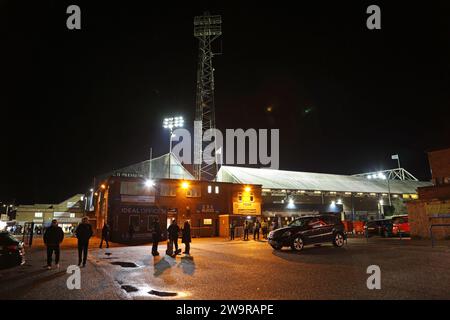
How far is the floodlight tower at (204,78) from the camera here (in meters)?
40.3

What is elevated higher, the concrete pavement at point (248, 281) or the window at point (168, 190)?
the window at point (168, 190)

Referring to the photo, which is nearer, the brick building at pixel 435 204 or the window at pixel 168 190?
the brick building at pixel 435 204

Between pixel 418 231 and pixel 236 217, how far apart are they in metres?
18.6

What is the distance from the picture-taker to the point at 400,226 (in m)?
23.4

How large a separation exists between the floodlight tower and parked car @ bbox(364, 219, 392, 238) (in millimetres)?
21653

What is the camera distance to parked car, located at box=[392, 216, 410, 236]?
2323 cm

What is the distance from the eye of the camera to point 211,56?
40531 millimetres

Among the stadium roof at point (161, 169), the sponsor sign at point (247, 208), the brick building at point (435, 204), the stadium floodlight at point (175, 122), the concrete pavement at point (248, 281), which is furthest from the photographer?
the stadium floodlight at point (175, 122)

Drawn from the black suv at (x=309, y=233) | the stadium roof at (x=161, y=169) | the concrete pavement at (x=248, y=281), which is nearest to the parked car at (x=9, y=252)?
the concrete pavement at (x=248, y=281)

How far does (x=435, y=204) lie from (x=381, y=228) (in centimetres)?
518

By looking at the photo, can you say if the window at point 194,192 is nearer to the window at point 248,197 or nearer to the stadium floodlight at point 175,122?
the window at point 248,197

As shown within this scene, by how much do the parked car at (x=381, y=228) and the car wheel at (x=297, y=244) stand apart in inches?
448

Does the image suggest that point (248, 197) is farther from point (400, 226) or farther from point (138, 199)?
point (400, 226)
